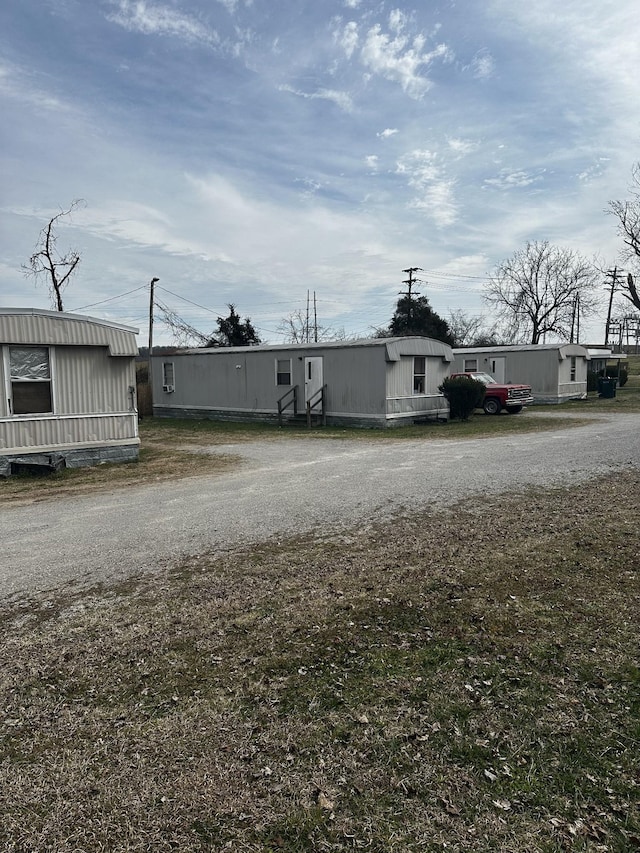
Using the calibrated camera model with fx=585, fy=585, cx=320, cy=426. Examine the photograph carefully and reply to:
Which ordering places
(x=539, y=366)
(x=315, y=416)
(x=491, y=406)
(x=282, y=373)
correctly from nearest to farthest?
(x=315, y=416) < (x=282, y=373) < (x=491, y=406) < (x=539, y=366)

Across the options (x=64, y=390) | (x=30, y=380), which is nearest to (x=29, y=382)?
(x=30, y=380)

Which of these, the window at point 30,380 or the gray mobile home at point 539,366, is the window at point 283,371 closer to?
the window at point 30,380

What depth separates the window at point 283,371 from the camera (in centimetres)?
1900

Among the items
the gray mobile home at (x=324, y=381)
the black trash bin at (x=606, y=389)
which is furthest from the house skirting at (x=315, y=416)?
the black trash bin at (x=606, y=389)

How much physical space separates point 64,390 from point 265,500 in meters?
5.54

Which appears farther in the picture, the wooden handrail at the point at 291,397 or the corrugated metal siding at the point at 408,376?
the wooden handrail at the point at 291,397

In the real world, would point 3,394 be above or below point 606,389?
above

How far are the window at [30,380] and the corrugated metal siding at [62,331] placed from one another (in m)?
0.25

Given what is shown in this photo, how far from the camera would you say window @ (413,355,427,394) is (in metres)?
18.1

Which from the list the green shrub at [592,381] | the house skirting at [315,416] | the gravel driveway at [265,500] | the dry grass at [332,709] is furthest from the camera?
the green shrub at [592,381]

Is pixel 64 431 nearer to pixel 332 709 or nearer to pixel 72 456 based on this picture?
pixel 72 456

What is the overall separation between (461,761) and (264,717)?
97 cm

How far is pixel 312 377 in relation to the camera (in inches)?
723

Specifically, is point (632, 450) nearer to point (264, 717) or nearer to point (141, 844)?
point (264, 717)
